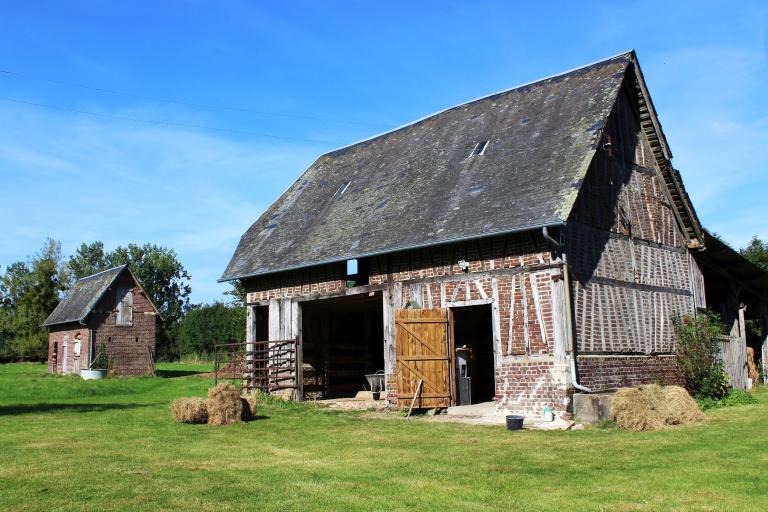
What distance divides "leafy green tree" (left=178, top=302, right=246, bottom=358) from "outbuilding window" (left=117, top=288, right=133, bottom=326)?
2120 centimetres

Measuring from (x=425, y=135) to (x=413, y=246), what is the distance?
643 centimetres

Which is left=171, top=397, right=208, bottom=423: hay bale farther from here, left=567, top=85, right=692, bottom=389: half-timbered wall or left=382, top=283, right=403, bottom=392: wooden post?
left=567, top=85, right=692, bottom=389: half-timbered wall

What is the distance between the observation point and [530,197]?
48.9 feet

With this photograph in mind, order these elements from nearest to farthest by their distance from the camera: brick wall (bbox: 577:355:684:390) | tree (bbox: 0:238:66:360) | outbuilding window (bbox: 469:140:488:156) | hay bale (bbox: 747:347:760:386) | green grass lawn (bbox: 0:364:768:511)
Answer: green grass lawn (bbox: 0:364:768:511)
brick wall (bbox: 577:355:684:390)
outbuilding window (bbox: 469:140:488:156)
hay bale (bbox: 747:347:760:386)
tree (bbox: 0:238:66:360)

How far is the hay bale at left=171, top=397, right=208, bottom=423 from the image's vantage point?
14141 mm

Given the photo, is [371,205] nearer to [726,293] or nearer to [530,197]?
[530,197]

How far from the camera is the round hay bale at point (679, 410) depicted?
40.8 feet

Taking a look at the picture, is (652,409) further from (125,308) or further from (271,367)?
(125,308)

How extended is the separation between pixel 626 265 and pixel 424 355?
524 cm

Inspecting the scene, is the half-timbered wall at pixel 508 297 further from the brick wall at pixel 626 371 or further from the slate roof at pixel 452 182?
the brick wall at pixel 626 371

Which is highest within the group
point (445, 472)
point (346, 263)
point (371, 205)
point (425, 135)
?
point (425, 135)

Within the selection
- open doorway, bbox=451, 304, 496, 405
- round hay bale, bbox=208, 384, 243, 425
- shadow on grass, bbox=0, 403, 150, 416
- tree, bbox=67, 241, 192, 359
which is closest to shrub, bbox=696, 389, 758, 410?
open doorway, bbox=451, 304, 496, 405

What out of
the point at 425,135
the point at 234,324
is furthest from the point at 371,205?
the point at 234,324

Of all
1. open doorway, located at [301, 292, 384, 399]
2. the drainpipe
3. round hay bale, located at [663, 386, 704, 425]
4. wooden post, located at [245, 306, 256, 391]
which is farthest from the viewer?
open doorway, located at [301, 292, 384, 399]
